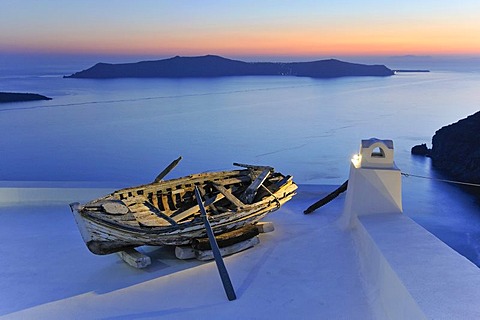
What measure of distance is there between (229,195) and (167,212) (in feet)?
2.19

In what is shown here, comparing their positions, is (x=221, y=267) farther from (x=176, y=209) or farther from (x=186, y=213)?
(x=176, y=209)

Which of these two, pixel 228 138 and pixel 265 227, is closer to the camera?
pixel 265 227

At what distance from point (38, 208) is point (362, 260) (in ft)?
13.8

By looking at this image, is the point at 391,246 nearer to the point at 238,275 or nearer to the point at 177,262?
the point at 238,275

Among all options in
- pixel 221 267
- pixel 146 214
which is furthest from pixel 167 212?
pixel 221 267

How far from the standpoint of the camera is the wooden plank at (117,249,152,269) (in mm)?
3682

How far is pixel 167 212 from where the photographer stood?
438 cm

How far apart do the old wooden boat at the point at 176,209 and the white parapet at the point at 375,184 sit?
2.58 feet

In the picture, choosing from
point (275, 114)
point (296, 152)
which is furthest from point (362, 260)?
point (275, 114)

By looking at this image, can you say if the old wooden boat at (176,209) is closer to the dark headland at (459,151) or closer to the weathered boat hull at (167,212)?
the weathered boat hull at (167,212)

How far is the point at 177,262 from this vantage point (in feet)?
12.8

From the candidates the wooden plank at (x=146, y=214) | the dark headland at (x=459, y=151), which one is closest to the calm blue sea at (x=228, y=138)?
the dark headland at (x=459, y=151)

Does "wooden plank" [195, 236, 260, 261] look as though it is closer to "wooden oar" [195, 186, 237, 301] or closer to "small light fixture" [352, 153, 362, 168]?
"wooden oar" [195, 186, 237, 301]

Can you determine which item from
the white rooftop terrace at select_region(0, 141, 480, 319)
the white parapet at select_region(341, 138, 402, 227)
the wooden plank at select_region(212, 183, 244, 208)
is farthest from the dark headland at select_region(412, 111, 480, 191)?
the wooden plank at select_region(212, 183, 244, 208)
